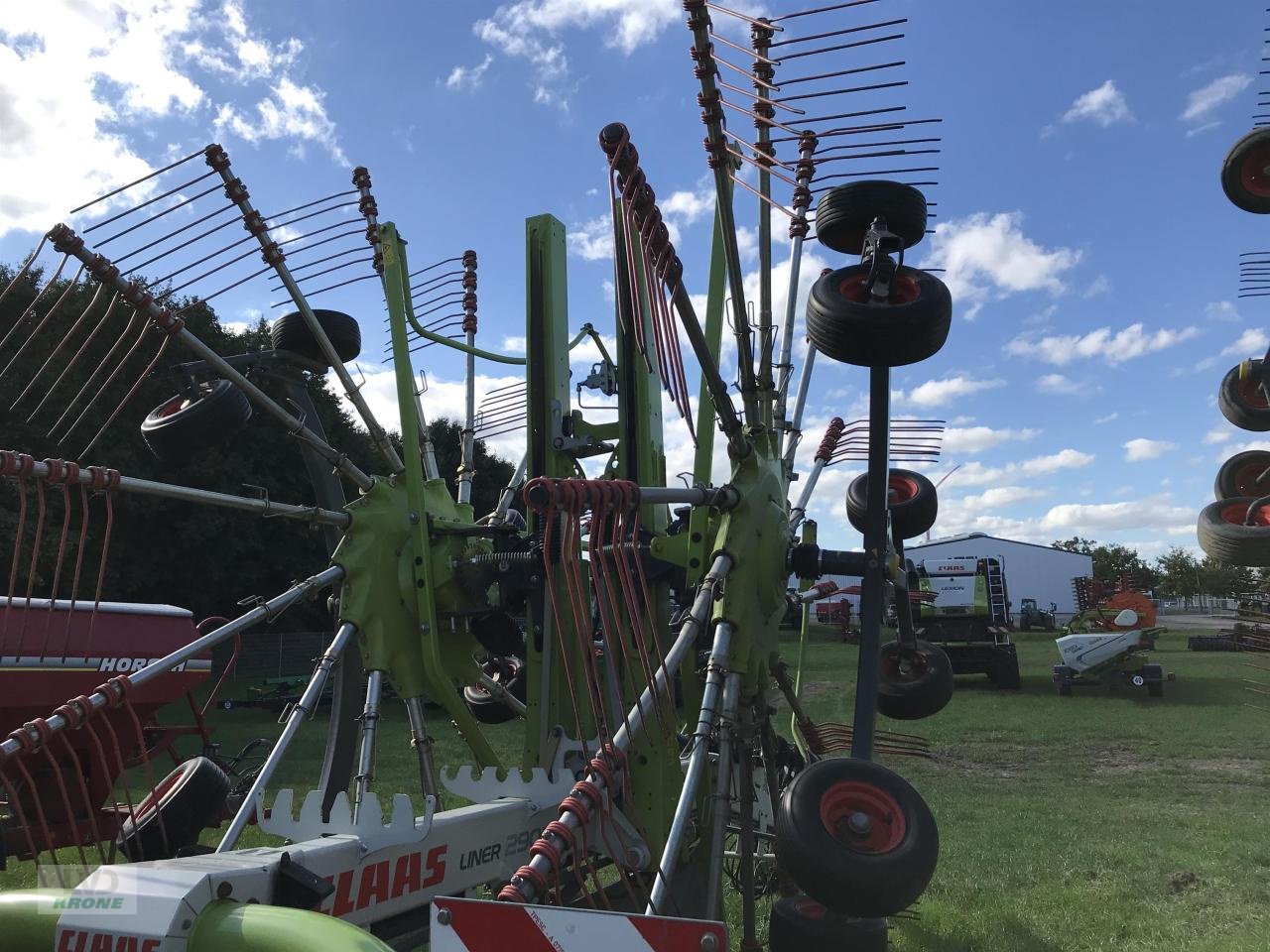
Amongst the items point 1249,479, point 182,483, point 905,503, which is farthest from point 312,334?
point 182,483

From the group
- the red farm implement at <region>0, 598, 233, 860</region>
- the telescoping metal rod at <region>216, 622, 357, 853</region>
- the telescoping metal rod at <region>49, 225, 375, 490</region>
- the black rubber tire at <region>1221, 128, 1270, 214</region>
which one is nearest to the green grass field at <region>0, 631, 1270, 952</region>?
the red farm implement at <region>0, 598, 233, 860</region>

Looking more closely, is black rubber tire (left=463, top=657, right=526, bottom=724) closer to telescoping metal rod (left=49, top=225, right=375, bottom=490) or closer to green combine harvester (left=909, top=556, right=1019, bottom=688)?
telescoping metal rod (left=49, top=225, right=375, bottom=490)

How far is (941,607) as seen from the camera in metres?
22.9

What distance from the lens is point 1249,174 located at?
6559 mm

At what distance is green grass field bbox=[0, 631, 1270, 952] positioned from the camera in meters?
6.15

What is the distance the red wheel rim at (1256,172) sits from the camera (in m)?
6.51

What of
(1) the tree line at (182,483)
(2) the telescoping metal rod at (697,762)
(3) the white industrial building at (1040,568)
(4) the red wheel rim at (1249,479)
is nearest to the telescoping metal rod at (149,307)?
(2) the telescoping metal rod at (697,762)

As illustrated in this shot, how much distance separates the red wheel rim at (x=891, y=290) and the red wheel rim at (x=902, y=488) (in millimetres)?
2686

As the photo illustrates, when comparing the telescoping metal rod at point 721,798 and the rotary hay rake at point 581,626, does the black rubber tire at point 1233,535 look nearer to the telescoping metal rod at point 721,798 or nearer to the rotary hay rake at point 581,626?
the rotary hay rake at point 581,626

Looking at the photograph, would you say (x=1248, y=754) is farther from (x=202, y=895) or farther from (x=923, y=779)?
(x=202, y=895)

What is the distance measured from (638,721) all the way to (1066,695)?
20.1 m

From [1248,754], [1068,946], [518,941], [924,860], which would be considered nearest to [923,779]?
[1248,754]

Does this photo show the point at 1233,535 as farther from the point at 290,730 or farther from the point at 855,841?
the point at 290,730

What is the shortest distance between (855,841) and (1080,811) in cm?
809
